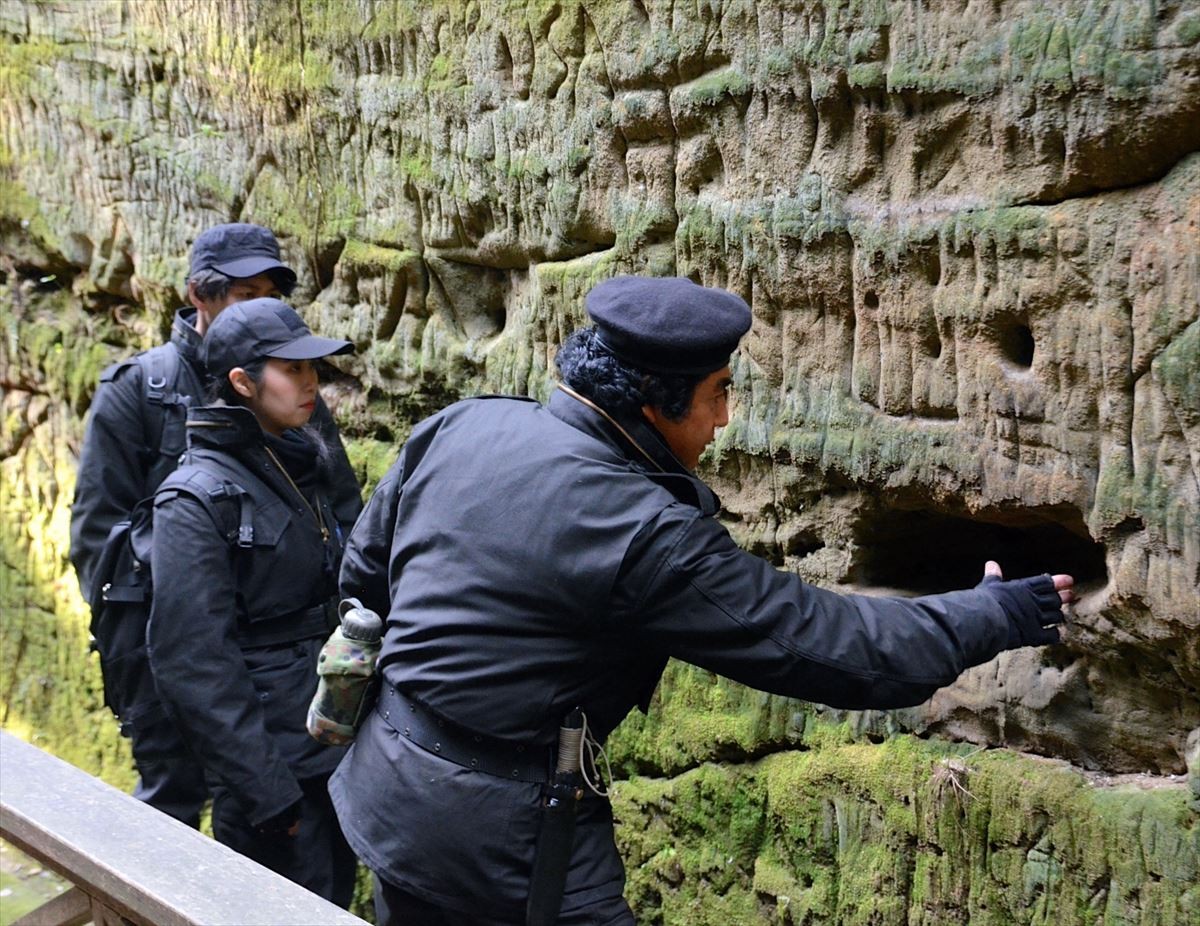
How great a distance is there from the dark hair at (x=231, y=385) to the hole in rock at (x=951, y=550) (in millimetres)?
1596

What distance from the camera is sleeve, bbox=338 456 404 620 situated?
280 centimetres

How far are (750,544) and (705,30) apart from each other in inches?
52.6

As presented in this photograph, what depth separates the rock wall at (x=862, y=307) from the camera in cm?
270

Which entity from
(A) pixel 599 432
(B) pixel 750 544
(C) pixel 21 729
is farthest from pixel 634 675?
(C) pixel 21 729

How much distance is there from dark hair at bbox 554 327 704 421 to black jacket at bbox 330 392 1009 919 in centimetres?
4

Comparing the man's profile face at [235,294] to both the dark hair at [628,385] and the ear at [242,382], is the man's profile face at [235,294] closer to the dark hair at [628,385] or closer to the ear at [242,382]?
the ear at [242,382]

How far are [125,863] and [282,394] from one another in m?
1.34

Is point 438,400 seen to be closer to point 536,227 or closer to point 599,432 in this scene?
point 536,227

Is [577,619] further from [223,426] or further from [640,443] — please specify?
[223,426]

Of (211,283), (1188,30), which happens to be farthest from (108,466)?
(1188,30)

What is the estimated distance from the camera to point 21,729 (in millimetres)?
7023

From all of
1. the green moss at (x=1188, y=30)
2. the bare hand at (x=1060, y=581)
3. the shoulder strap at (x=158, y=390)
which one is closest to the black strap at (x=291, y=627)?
the shoulder strap at (x=158, y=390)

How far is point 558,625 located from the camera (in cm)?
239

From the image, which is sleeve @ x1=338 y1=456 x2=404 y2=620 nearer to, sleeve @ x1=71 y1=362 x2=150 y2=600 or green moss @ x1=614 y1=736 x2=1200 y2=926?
green moss @ x1=614 y1=736 x2=1200 y2=926
